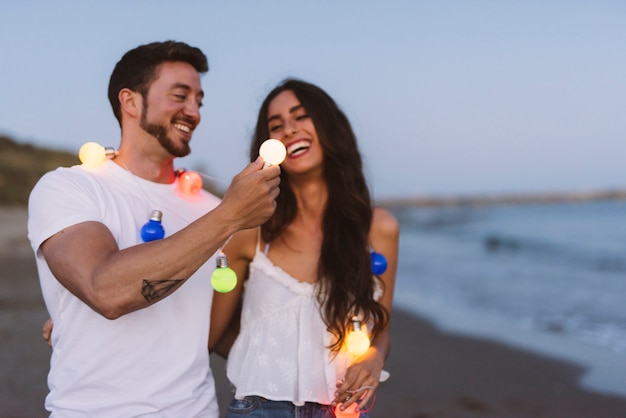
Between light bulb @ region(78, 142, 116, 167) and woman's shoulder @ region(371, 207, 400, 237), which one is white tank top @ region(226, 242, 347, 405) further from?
light bulb @ region(78, 142, 116, 167)

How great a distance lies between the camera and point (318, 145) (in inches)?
137

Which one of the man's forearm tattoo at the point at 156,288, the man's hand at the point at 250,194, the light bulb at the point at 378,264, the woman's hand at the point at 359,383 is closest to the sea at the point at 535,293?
the light bulb at the point at 378,264

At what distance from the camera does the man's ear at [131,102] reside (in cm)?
296

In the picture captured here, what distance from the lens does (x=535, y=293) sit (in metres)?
11.1

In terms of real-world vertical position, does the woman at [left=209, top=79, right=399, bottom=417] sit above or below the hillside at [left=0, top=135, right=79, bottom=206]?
above

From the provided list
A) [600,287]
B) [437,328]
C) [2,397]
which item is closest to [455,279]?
[600,287]

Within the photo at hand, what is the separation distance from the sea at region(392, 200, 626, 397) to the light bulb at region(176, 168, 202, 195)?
4.96m

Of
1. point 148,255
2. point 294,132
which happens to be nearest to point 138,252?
point 148,255

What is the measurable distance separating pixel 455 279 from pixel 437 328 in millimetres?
4435

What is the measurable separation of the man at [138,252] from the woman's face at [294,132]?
1.66ft

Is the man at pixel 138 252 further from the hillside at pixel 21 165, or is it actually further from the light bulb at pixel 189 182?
the hillside at pixel 21 165

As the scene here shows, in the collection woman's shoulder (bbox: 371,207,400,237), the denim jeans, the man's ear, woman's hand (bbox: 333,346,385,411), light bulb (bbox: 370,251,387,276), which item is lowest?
the denim jeans

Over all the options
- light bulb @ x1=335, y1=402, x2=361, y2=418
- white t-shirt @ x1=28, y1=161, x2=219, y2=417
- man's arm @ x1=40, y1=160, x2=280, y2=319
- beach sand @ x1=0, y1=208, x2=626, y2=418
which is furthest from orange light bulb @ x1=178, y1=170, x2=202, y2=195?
beach sand @ x1=0, y1=208, x2=626, y2=418

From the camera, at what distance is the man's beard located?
9.56 ft
